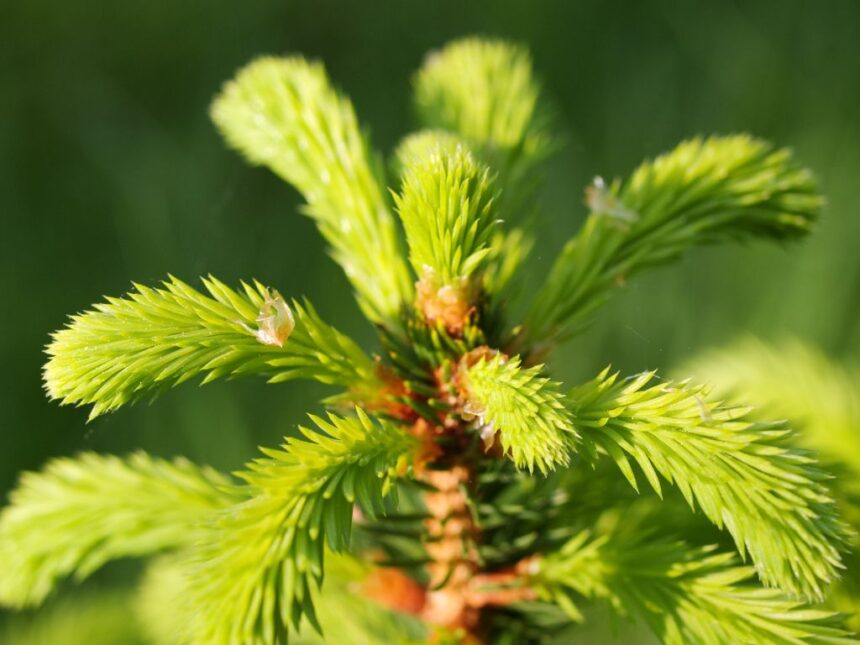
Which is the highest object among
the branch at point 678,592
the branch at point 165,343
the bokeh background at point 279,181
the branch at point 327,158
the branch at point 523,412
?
the bokeh background at point 279,181

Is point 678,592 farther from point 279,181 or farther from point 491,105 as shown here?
point 279,181

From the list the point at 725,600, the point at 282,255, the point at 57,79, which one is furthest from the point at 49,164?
the point at 725,600

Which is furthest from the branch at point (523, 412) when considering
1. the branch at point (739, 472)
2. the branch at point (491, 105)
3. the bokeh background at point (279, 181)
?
the bokeh background at point (279, 181)

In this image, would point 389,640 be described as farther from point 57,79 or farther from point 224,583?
point 57,79

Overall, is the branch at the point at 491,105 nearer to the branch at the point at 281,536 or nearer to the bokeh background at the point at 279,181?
the branch at the point at 281,536

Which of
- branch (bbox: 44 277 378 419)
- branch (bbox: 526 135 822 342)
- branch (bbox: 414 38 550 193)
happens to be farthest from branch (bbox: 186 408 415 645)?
branch (bbox: 414 38 550 193)

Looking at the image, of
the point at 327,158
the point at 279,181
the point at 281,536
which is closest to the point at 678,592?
the point at 281,536
